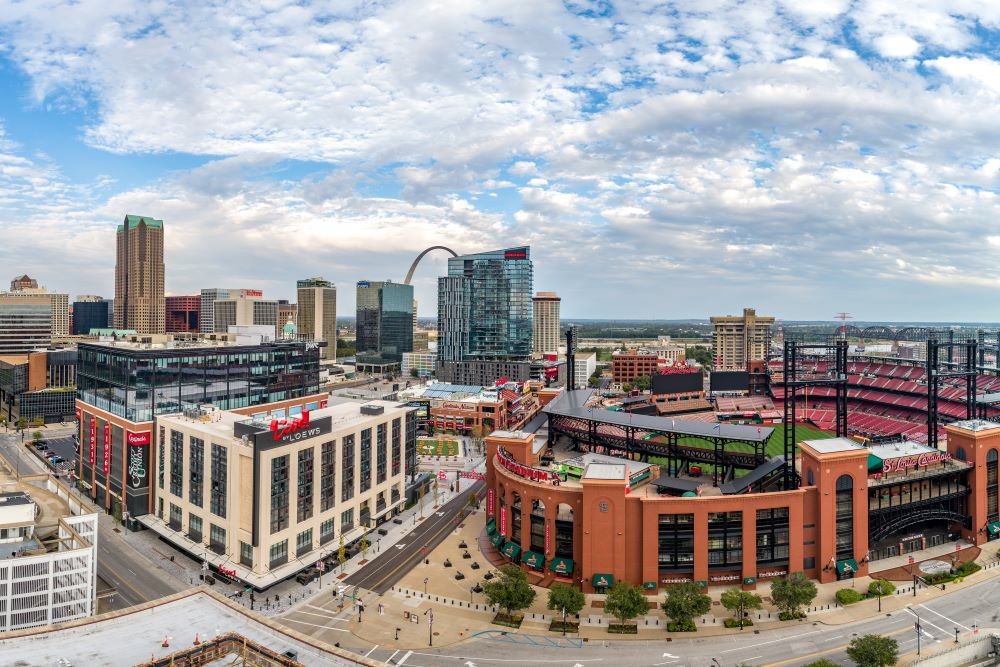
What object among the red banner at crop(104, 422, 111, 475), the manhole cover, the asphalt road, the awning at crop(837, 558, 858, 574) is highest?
the red banner at crop(104, 422, 111, 475)

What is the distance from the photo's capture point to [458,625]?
64125 millimetres

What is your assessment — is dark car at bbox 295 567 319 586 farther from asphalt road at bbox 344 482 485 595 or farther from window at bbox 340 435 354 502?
window at bbox 340 435 354 502

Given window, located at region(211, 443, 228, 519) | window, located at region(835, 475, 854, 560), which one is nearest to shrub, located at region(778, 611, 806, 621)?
window, located at region(835, 475, 854, 560)

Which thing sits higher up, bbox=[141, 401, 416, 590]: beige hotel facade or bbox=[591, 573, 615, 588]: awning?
bbox=[141, 401, 416, 590]: beige hotel facade

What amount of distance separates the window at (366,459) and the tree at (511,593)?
33.1 m

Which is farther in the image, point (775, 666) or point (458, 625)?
point (458, 625)

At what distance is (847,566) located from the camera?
239 feet

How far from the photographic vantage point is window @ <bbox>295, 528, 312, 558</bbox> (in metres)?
78.4

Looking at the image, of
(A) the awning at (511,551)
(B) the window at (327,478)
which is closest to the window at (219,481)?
(B) the window at (327,478)

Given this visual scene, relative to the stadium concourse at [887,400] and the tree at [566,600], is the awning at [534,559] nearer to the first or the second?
the tree at [566,600]

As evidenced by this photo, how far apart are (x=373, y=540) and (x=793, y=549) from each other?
5558 centimetres

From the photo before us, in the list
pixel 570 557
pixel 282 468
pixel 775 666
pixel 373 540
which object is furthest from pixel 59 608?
pixel 775 666

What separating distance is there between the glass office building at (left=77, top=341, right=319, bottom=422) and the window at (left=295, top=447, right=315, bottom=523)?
36.8 metres

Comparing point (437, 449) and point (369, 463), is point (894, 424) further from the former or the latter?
point (369, 463)
